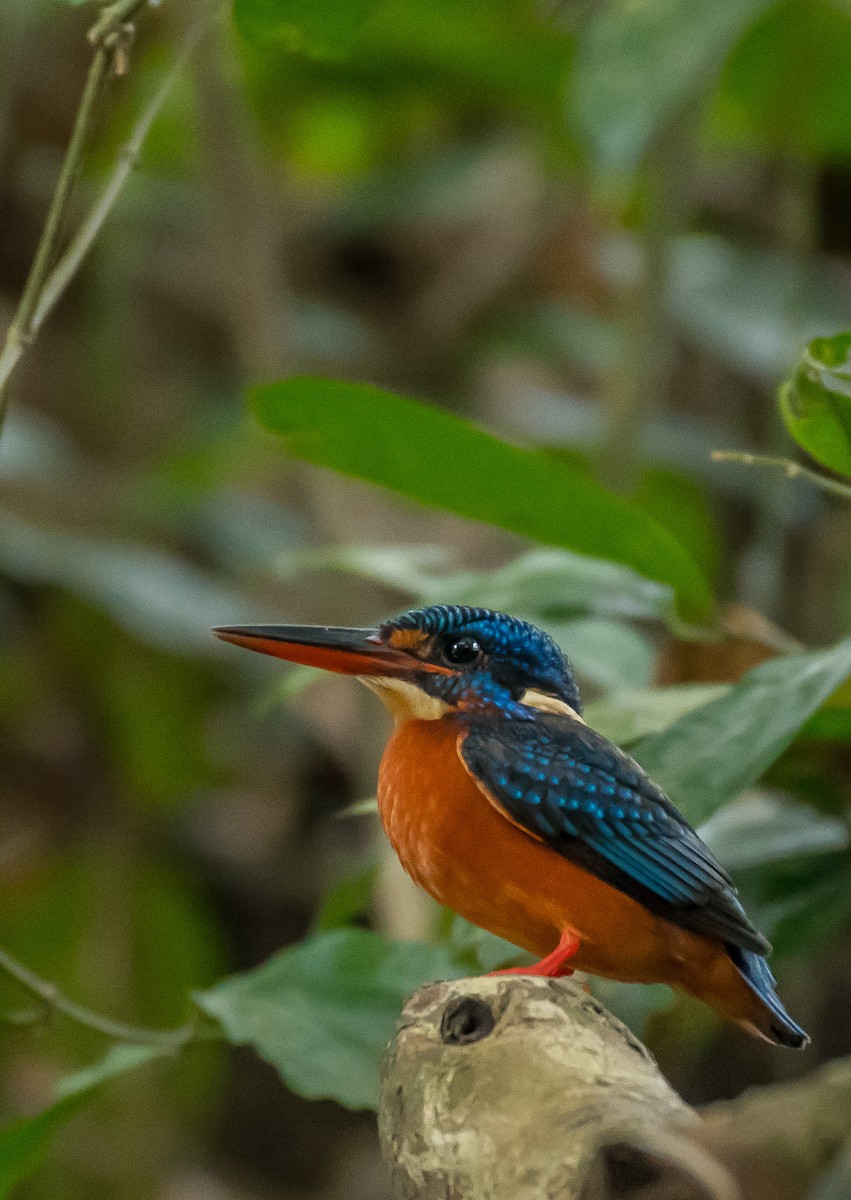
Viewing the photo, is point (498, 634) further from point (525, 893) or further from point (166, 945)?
point (166, 945)

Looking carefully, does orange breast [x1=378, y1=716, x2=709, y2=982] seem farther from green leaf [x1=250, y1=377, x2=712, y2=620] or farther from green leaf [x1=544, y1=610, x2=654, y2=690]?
green leaf [x1=544, y1=610, x2=654, y2=690]

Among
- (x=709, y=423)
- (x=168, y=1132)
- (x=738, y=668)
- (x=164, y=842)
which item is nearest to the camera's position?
(x=738, y=668)

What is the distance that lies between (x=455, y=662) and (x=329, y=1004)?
61cm

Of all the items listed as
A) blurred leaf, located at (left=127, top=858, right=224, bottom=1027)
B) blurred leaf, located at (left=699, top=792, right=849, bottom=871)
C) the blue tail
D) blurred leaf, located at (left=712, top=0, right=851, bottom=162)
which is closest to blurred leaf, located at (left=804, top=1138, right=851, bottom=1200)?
the blue tail

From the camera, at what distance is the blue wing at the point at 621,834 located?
1780mm

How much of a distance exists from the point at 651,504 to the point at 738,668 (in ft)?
8.98

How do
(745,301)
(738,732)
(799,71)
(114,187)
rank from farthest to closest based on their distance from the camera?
(745,301) → (799,71) → (114,187) → (738,732)

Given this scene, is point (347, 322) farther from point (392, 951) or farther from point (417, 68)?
point (392, 951)

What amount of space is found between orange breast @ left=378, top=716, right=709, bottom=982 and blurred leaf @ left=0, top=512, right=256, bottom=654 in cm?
283

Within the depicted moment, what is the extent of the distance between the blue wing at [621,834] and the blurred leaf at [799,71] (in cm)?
312

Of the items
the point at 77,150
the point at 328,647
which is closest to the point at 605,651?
the point at 328,647

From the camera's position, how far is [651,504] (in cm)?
542

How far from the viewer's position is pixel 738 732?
1.98 m

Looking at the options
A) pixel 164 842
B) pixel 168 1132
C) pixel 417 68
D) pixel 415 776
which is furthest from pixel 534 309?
pixel 415 776
